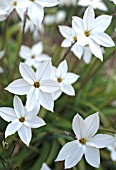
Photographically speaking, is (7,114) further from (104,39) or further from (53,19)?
(53,19)

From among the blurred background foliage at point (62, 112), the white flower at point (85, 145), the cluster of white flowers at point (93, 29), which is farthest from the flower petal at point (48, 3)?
the white flower at point (85, 145)

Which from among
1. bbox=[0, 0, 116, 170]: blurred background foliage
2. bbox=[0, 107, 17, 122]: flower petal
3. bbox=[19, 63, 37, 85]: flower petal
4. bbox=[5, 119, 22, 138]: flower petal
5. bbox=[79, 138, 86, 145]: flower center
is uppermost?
bbox=[19, 63, 37, 85]: flower petal

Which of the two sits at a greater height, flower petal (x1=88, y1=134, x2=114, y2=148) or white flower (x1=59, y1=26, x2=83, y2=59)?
white flower (x1=59, y1=26, x2=83, y2=59)

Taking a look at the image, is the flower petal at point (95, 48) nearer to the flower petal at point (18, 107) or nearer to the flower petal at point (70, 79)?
the flower petal at point (70, 79)

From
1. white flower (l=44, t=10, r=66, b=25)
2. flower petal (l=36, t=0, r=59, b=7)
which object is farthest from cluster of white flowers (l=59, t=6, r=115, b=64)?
white flower (l=44, t=10, r=66, b=25)

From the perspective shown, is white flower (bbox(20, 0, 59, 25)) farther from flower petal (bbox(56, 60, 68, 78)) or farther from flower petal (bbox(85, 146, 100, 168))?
flower petal (bbox(85, 146, 100, 168))

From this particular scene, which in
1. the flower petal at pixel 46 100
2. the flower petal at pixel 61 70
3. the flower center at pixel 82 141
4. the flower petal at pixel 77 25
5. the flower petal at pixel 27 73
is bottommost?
the flower center at pixel 82 141

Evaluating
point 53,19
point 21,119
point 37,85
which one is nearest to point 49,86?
point 37,85
